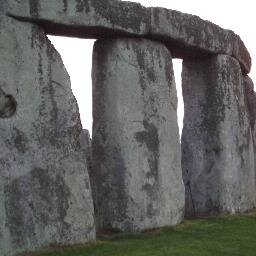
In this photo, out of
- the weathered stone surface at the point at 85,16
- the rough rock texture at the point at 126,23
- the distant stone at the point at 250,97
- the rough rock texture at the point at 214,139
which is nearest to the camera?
the weathered stone surface at the point at 85,16

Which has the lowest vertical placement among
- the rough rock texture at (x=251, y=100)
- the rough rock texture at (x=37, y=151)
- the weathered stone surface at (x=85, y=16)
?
the rough rock texture at (x=37, y=151)

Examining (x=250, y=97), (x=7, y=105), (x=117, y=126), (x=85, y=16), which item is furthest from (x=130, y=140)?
(x=250, y=97)

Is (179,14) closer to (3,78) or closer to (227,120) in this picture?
(227,120)

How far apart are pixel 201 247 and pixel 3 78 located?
391cm

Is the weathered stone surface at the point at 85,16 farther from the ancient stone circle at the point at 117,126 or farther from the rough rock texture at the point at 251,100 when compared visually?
the rough rock texture at the point at 251,100

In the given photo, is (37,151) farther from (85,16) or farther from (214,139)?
(214,139)

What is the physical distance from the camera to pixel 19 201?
10.1 m

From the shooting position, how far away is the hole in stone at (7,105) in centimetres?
1031

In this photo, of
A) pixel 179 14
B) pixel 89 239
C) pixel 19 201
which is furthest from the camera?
pixel 179 14

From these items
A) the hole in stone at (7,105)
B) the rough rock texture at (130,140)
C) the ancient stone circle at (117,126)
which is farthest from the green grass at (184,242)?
the hole in stone at (7,105)

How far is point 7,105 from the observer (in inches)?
409

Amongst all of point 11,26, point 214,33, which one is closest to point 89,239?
point 11,26

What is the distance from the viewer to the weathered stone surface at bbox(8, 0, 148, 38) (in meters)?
10.7

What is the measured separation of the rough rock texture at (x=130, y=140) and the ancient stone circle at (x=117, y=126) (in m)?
0.02
